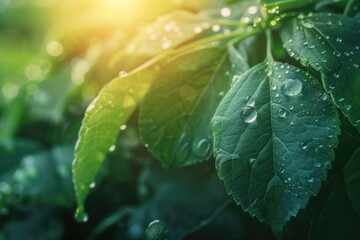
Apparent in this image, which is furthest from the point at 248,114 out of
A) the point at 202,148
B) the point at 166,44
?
the point at 166,44

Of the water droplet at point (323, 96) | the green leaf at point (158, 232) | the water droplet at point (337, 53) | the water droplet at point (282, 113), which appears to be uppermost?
the water droplet at point (337, 53)

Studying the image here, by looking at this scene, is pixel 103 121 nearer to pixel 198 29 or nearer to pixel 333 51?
pixel 198 29

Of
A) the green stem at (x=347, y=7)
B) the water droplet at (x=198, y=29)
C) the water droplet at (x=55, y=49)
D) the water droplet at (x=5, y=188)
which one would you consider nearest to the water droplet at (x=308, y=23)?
the green stem at (x=347, y=7)

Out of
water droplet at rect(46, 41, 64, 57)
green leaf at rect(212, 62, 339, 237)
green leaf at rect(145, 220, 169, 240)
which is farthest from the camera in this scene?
water droplet at rect(46, 41, 64, 57)

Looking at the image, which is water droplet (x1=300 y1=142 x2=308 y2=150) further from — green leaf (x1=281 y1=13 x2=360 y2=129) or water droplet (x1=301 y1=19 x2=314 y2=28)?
water droplet (x1=301 y1=19 x2=314 y2=28)

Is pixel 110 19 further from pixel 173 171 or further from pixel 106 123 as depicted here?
pixel 106 123

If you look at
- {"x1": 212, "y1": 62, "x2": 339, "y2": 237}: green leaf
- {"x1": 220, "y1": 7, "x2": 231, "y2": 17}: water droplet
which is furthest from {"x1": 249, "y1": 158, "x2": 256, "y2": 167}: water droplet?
{"x1": 220, "y1": 7, "x2": 231, "y2": 17}: water droplet

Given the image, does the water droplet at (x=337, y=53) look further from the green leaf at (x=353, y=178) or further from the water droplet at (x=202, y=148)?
the water droplet at (x=202, y=148)
